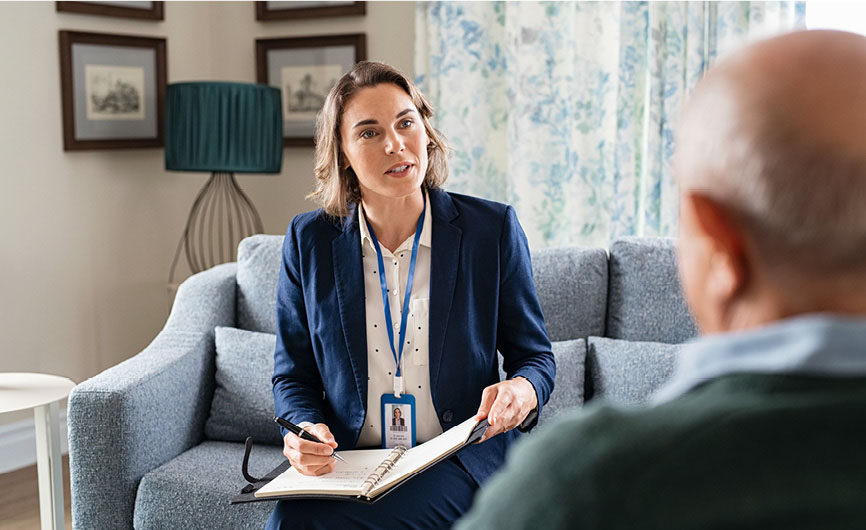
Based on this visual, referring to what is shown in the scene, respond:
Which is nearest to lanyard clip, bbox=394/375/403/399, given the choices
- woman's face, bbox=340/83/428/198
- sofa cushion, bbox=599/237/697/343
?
woman's face, bbox=340/83/428/198

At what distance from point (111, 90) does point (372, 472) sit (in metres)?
2.57

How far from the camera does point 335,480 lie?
170 centimetres

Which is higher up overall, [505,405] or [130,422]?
[505,405]

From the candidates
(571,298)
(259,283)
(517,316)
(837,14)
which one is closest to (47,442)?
(259,283)

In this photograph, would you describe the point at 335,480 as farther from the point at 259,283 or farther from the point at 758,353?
the point at 758,353

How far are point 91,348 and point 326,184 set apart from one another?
6.70 ft

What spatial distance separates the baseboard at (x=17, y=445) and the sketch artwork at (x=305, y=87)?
1.66m

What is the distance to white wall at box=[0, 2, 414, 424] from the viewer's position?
3.40 m

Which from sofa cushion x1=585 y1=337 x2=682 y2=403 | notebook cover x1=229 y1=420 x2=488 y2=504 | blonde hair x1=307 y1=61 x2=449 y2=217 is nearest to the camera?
notebook cover x1=229 y1=420 x2=488 y2=504

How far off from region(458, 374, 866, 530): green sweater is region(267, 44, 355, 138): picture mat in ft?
11.3

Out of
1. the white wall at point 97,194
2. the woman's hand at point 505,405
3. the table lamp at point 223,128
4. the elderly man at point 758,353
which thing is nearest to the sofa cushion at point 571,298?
the woman's hand at point 505,405

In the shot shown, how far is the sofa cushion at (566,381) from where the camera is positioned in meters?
2.33

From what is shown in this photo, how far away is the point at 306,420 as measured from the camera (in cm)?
191

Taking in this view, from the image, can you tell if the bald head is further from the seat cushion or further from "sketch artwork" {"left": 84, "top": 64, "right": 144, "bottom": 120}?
"sketch artwork" {"left": 84, "top": 64, "right": 144, "bottom": 120}
